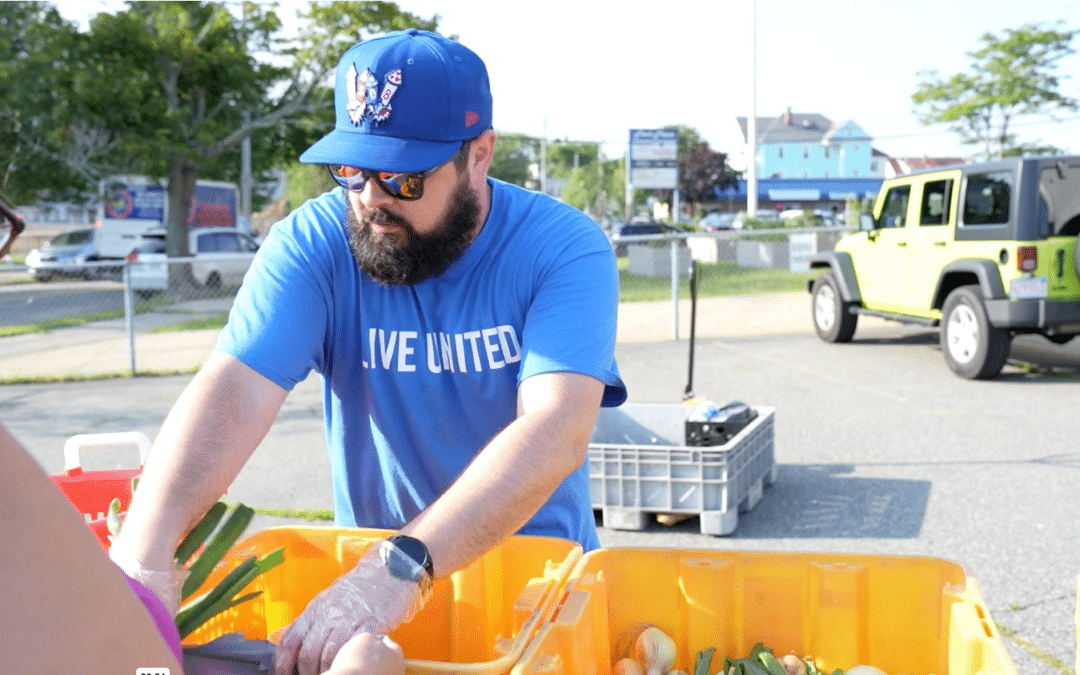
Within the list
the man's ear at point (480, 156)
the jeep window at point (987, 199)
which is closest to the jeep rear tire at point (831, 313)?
the jeep window at point (987, 199)

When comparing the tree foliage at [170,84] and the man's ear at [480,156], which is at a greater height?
the tree foliage at [170,84]

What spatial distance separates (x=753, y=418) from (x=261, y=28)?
22.6 metres

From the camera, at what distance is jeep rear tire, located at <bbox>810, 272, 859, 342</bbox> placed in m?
13.1

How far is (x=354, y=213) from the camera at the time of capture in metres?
2.32

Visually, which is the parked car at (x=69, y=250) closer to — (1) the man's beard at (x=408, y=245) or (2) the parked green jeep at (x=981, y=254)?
(2) the parked green jeep at (x=981, y=254)

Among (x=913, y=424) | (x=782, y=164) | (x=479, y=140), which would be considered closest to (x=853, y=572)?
(x=479, y=140)

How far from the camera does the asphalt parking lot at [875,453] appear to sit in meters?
5.22

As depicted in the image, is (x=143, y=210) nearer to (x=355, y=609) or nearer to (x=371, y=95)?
(x=371, y=95)

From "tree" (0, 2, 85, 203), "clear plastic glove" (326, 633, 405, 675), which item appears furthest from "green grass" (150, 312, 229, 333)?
"clear plastic glove" (326, 633, 405, 675)

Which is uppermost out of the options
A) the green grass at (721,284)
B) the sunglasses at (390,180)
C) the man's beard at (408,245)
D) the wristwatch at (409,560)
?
the sunglasses at (390,180)

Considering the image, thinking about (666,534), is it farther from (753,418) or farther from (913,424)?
(913,424)

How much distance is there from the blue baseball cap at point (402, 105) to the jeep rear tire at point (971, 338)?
8776 millimetres

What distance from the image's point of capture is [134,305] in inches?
725

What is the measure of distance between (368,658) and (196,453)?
74 centimetres
